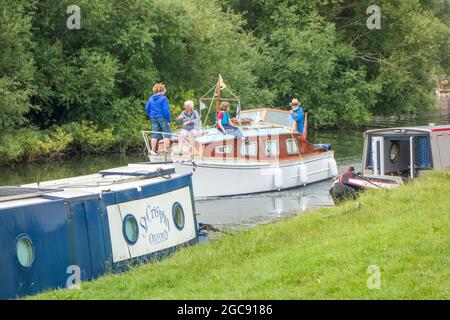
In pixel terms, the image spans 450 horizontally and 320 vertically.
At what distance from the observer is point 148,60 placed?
43594 mm

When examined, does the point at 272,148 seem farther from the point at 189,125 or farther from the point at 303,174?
the point at 189,125

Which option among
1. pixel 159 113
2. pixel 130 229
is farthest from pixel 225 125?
pixel 130 229

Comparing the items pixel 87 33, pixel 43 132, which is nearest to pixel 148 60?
pixel 87 33

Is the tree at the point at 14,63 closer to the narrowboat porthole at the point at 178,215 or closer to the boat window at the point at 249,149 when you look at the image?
the boat window at the point at 249,149

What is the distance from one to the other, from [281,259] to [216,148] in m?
16.4

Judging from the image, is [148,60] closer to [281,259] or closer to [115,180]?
[115,180]

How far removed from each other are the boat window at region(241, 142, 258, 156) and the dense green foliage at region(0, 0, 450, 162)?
12.4m

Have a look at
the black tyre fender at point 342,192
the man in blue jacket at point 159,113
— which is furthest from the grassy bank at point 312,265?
the man in blue jacket at point 159,113

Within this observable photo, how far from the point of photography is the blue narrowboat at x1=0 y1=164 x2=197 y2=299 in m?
10.8

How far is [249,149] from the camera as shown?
1088 inches

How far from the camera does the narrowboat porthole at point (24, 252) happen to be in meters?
10.8

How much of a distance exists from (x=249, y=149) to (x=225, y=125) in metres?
1.22

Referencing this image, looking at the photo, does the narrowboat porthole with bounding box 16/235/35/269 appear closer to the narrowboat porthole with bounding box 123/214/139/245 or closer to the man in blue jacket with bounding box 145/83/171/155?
the narrowboat porthole with bounding box 123/214/139/245

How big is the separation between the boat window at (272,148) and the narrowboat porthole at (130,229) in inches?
606
